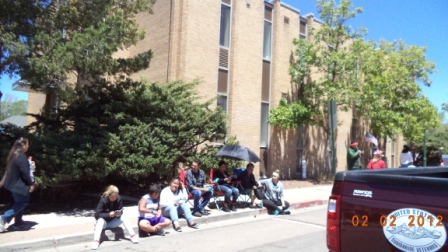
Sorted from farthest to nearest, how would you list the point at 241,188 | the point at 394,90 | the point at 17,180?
the point at 394,90 → the point at 241,188 → the point at 17,180

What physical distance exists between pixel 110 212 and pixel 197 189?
271 centimetres

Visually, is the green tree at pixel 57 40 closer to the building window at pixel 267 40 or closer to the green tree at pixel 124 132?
the green tree at pixel 124 132

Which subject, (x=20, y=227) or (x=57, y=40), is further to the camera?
(x=57, y=40)

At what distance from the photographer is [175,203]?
29.6 feet

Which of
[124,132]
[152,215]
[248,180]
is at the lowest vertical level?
[152,215]

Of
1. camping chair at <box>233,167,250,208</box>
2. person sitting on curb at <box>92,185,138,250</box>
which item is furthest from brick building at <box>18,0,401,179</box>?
person sitting on curb at <box>92,185,138,250</box>

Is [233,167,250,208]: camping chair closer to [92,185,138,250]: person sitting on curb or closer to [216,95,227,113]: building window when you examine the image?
[92,185,138,250]: person sitting on curb

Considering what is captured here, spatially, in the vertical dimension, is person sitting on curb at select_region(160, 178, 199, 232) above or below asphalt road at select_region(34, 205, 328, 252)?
above

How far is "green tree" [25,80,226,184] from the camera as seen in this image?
925 centimetres

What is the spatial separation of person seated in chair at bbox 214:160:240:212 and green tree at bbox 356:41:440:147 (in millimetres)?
9445

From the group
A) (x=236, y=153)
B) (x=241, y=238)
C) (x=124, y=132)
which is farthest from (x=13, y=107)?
(x=241, y=238)

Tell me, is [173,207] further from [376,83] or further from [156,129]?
[376,83]
